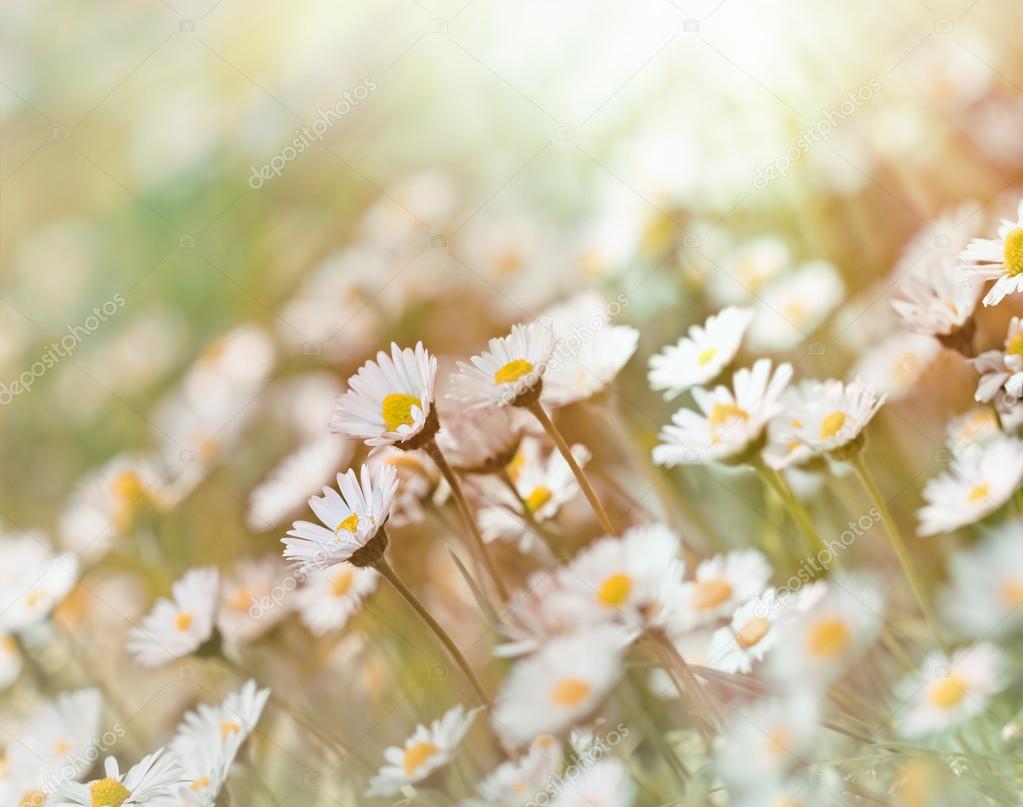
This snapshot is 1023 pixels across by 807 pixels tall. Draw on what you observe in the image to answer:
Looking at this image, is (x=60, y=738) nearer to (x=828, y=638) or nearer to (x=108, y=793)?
(x=108, y=793)

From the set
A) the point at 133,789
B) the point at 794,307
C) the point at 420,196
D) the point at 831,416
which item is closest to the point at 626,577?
the point at 831,416

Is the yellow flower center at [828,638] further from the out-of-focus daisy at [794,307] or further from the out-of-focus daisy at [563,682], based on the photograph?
the out-of-focus daisy at [794,307]

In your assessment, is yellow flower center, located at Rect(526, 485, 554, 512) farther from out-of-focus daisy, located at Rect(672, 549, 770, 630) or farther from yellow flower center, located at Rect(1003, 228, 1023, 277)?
yellow flower center, located at Rect(1003, 228, 1023, 277)

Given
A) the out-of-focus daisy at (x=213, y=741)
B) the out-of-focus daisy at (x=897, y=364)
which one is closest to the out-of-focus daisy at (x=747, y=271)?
the out-of-focus daisy at (x=897, y=364)

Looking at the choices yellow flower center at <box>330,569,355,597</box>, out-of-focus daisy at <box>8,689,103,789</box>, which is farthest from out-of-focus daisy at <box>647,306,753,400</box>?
out-of-focus daisy at <box>8,689,103,789</box>

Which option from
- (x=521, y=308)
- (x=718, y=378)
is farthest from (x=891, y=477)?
(x=521, y=308)

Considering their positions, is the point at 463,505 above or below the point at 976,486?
above
